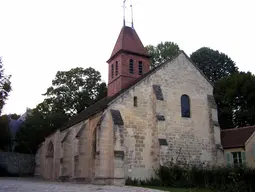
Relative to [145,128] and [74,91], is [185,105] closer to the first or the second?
[145,128]

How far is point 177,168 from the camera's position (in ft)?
62.6

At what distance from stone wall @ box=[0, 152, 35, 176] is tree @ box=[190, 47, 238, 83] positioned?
26.2 meters

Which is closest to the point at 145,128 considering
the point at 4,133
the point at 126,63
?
the point at 126,63

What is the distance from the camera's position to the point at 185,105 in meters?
24.6

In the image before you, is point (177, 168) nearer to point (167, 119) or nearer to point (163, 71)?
point (167, 119)

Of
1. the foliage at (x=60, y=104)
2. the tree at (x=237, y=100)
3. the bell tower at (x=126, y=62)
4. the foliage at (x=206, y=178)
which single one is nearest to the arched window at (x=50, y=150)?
the foliage at (x=60, y=104)

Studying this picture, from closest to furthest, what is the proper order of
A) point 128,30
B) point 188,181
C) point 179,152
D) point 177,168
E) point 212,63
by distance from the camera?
point 188,181 → point 177,168 → point 179,152 → point 128,30 → point 212,63

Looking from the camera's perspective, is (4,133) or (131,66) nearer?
(131,66)

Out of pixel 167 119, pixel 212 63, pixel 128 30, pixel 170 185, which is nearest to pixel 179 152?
pixel 167 119

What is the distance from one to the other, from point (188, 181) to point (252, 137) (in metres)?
9.62

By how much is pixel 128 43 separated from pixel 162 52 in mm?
14291

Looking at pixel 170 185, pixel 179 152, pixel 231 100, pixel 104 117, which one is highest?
pixel 231 100

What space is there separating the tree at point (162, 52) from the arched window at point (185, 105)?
58.4 ft

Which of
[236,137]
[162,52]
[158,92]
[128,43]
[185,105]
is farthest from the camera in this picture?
[162,52]
